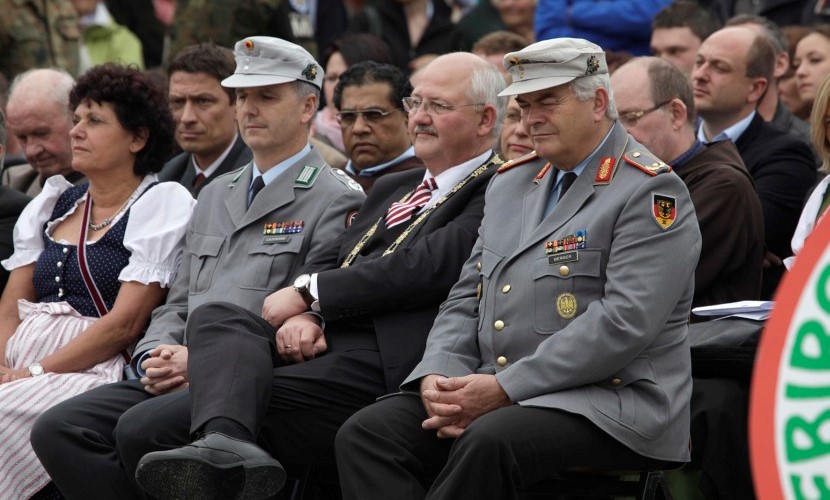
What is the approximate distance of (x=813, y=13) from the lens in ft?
27.5

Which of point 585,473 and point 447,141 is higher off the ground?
point 447,141

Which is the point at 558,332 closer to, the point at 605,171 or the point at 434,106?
the point at 605,171

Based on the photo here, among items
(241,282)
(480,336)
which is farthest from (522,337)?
(241,282)

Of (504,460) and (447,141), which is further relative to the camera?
(447,141)

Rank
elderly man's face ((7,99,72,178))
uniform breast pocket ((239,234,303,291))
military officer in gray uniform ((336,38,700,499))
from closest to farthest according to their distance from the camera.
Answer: military officer in gray uniform ((336,38,700,499))
uniform breast pocket ((239,234,303,291))
elderly man's face ((7,99,72,178))

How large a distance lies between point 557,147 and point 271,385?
1315 millimetres

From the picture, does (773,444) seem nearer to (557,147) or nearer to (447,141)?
(557,147)

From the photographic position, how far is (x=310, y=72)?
5641 millimetres

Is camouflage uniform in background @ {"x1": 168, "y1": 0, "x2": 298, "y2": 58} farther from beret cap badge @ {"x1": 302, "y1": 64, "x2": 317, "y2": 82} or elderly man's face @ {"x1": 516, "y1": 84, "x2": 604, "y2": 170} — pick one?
elderly man's face @ {"x1": 516, "y1": 84, "x2": 604, "y2": 170}

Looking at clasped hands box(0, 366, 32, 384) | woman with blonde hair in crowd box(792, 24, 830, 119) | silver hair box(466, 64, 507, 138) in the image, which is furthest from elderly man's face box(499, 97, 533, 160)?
clasped hands box(0, 366, 32, 384)

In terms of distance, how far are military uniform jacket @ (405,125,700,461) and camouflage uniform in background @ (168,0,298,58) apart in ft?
16.1

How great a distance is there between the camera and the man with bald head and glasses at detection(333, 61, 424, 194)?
6.37 metres

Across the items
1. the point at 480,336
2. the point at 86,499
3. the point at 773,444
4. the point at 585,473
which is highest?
the point at 773,444

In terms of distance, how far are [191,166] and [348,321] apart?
223 centimetres
